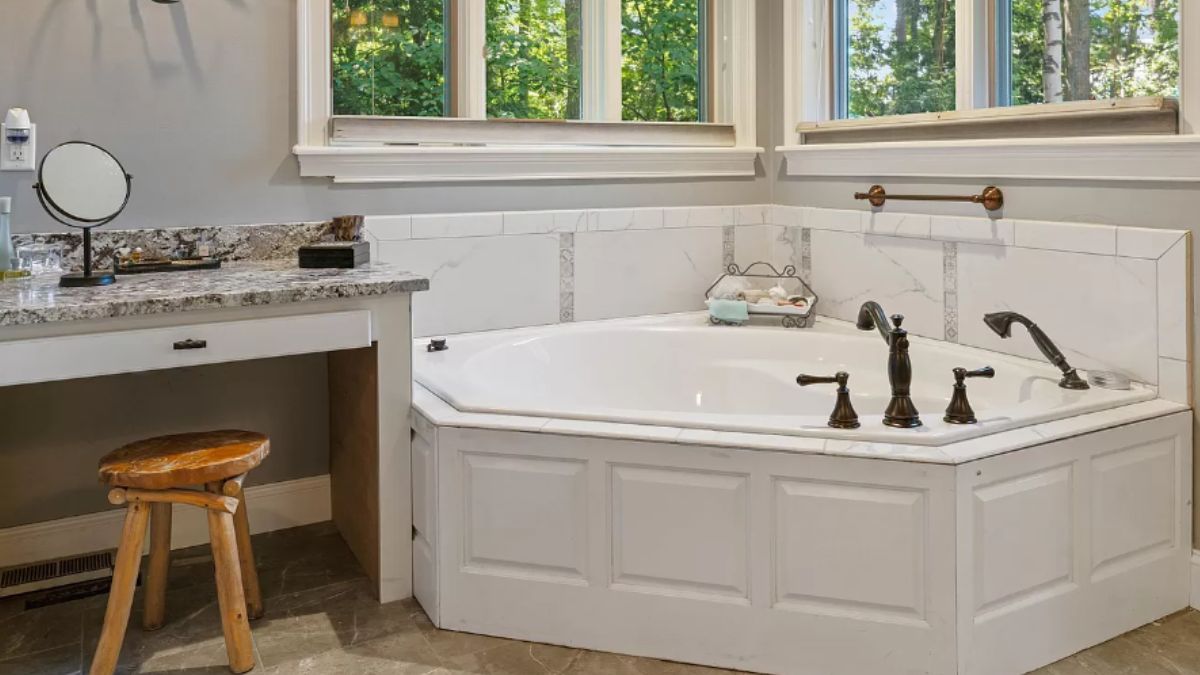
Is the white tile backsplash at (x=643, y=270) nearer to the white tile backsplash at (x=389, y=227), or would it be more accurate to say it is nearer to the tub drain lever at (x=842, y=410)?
the white tile backsplash at (x=389, y=227)

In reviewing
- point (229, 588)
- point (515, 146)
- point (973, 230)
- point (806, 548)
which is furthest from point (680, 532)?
point (515, 146)

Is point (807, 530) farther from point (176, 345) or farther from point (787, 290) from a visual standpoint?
point (787, 290)

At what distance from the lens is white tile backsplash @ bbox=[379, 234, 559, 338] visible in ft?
9.98

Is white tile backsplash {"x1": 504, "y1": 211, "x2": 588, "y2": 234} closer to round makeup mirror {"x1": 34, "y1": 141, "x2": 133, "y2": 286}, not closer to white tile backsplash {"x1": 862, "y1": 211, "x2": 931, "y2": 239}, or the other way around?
white tile backsplash {"x1": 862, "y1": 211, "x2": 931, "y2": 239}

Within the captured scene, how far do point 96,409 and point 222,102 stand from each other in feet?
2.94

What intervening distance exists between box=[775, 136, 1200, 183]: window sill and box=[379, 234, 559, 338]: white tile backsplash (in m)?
0.99

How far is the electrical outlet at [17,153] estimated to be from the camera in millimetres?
2457

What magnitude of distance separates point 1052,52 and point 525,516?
6.22 ft

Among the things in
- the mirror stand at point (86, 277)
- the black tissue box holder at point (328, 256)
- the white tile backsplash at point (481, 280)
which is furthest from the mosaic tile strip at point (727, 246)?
the mirror stand at point (86, 277)


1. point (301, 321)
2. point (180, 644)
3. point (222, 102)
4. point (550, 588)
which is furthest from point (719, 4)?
point (180, 644)

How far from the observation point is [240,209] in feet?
9.12

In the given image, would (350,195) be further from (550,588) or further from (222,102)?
(550,588)

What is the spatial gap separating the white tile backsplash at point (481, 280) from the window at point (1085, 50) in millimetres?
1475

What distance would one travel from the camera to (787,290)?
348 cm
